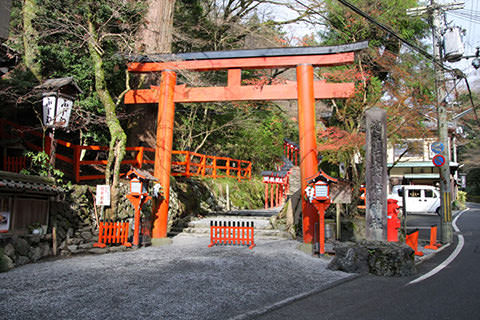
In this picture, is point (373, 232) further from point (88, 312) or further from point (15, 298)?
point (15, 298)

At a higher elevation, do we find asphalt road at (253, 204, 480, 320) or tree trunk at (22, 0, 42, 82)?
tree trunk at (22, 0, 42, 82)

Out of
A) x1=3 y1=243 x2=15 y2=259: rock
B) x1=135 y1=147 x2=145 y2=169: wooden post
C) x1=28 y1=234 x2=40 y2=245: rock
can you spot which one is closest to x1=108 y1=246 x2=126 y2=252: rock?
x1=28 y1=234 x2=40 y2=245: rock

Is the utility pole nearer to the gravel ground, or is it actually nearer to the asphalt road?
the asphalt road

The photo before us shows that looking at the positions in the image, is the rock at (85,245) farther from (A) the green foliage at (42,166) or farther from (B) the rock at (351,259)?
(B) the rock at (351,259)

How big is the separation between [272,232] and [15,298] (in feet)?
26.2

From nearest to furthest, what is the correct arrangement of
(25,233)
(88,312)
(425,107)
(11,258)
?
1. (88,312)
2. (11,258)
3. (25,233)
4. (425,107)

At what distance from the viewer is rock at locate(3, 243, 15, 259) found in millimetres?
6784

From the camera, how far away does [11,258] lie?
6.82 metres

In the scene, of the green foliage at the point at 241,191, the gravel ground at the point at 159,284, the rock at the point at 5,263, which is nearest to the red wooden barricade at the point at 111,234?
the gravel ground at the point at 159,284

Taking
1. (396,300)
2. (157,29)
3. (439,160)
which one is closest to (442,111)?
(439,160)

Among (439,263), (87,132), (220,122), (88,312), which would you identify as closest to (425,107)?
(439,263)

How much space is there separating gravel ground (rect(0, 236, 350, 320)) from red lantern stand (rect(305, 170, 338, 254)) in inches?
28.6

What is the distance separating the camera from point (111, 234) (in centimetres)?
909

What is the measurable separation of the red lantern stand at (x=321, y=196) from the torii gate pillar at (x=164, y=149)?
14.4 feet
